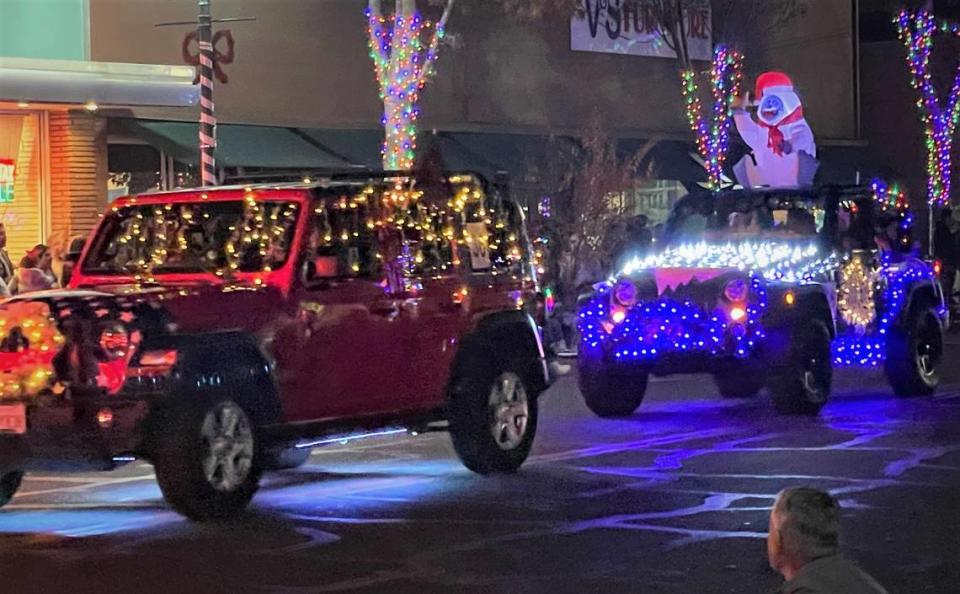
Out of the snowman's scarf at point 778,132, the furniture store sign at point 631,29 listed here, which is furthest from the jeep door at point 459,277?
the furniture store sign at point 631,29

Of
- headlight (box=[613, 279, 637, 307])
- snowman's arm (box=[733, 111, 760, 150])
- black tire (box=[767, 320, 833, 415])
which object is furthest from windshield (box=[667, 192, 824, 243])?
snowman's arm (box=[733, 111, 760, 150])

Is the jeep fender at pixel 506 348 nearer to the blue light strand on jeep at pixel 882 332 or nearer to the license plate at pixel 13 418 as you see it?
the license plate at pixel 13 418

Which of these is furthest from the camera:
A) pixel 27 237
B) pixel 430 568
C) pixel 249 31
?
pixel 249 31

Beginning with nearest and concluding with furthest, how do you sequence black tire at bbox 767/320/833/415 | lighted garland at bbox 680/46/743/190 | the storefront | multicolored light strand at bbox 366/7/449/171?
black tire at bbox 767/320/833/415
the storefront
multicolored light strand at bbox 366/7/449/171
lighted garland at bbox 680/46/743/190

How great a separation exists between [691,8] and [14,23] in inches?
614

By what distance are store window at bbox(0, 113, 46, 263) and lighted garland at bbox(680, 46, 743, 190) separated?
1219cm

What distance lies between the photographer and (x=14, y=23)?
71.1 ft

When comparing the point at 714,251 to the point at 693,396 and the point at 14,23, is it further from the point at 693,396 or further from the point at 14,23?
the point at 14,23

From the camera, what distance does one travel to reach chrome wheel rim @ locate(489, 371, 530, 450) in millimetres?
12367

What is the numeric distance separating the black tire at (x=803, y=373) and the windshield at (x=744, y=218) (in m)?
1.26

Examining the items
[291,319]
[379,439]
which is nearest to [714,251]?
[379,439]

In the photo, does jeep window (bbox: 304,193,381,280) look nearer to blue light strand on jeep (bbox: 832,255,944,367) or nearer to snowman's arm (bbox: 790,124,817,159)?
blue light strand on jeep (bbox: 832,255,944,367)

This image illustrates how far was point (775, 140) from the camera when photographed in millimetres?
27438

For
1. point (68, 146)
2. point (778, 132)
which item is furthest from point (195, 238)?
point (778, 132)
